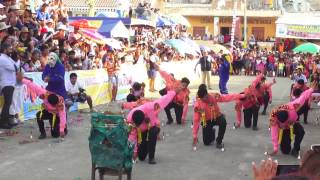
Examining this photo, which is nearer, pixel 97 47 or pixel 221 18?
pixel 97 47

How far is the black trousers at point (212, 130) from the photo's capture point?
11234 mm

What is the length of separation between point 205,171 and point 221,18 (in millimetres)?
49653

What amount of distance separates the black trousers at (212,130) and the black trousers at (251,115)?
2.28 m

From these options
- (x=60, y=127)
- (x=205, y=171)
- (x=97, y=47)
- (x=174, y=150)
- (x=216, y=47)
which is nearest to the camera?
(x=205, y=171)

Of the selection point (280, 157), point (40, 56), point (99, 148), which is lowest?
point (280, 157)

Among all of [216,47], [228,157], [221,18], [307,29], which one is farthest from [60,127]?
[221,18]

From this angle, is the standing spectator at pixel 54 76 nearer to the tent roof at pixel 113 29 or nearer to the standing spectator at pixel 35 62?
the standing spectator at pixel 35 62

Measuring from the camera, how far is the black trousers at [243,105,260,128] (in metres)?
13.7

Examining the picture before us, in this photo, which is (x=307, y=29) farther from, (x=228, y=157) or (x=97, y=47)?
(x=228, y=157)

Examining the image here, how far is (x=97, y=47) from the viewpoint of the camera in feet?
A: 74.7

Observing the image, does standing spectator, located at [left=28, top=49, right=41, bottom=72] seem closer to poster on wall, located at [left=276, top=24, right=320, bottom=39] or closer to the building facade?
poster on wall, located at [left=276, top=24, right=320, bottom=39]

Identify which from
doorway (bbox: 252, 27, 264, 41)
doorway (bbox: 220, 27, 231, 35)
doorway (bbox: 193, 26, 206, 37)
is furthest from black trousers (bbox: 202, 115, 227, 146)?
doorway (bbox: 193, 26, 206, 37)

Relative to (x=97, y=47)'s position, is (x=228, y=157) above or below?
below

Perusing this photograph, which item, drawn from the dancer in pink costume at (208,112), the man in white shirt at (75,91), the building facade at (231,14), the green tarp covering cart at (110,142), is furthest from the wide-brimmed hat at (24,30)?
the building facade at (231,14)
